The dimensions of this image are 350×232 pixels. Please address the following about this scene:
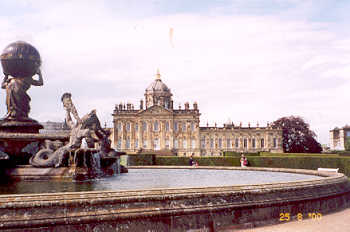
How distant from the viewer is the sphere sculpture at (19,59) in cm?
1062

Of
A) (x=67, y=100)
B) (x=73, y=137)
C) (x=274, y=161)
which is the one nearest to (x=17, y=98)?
(x=67, y=100)

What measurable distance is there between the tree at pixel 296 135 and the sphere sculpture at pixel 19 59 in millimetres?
66770

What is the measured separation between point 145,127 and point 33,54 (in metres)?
64.7

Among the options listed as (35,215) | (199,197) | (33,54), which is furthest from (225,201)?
(33,54)

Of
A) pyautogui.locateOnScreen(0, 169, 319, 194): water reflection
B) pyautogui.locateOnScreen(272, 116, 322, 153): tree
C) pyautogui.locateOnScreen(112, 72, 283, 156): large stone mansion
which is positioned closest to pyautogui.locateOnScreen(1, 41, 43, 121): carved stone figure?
pyautogui.locateOnScreen(0, 169, 319, 194): water reflection

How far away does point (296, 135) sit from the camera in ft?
251

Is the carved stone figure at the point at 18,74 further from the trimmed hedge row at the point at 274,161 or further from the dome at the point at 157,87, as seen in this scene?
the dome at the point at 157,87

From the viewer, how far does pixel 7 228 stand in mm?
4992

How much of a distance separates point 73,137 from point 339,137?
9558 cm

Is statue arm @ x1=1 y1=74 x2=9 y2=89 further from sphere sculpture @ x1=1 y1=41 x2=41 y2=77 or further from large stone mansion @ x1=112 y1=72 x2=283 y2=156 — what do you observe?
large stone mansion @ x1=112 y1=72 x2=283 y2=156

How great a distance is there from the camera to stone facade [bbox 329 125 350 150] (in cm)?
8938

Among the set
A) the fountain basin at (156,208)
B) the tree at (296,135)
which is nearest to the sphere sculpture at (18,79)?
the fountain basin at (156,208)

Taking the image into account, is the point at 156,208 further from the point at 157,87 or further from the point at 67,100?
the point at 157,87

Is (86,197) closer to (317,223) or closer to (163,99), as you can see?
(317,223)
